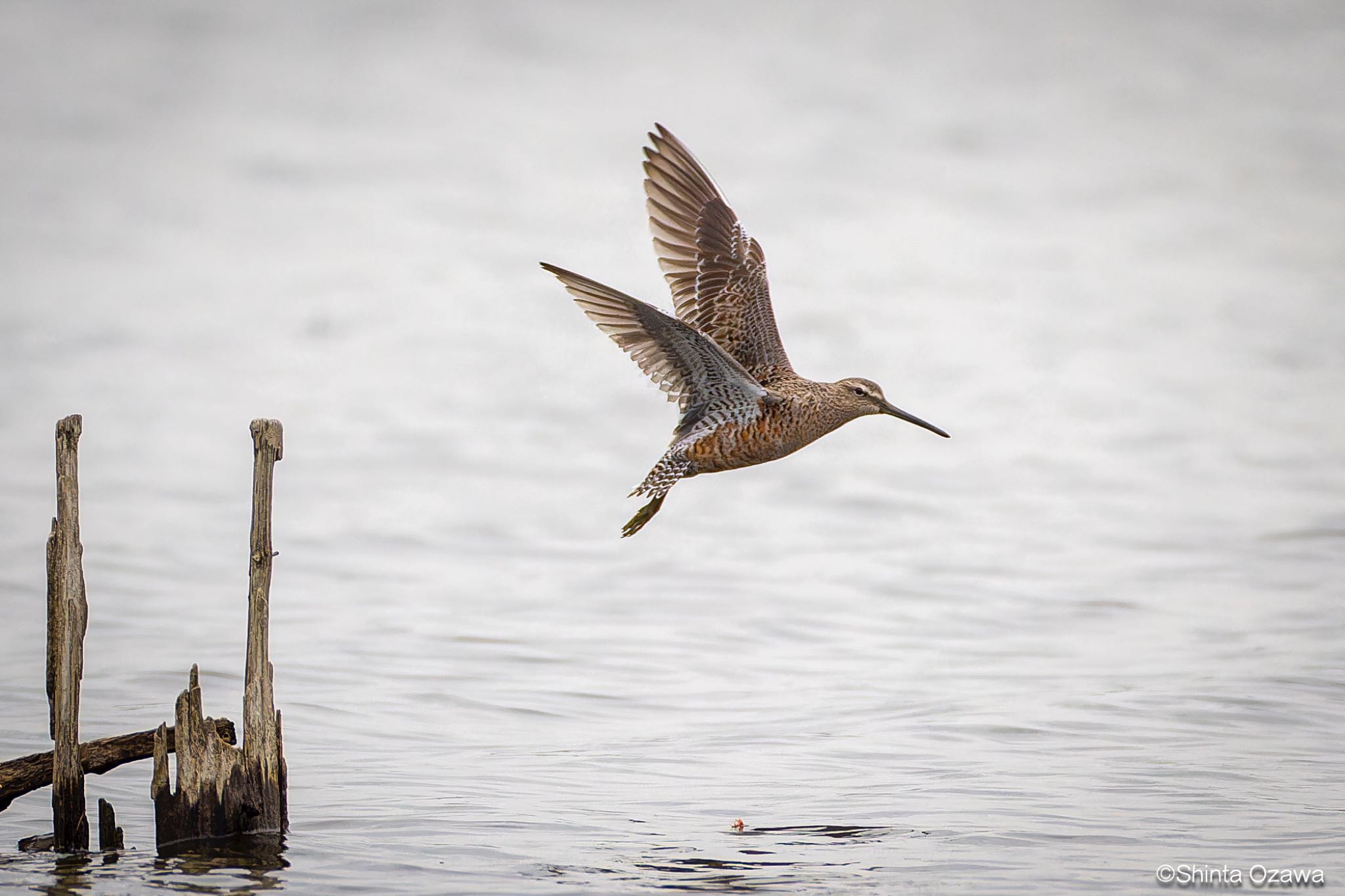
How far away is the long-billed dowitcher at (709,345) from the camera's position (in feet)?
31.4

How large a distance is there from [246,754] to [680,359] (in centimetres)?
333

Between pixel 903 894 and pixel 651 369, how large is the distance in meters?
3.44

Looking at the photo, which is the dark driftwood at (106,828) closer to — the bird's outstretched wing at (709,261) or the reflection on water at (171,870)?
the reflection on water at (171,870)

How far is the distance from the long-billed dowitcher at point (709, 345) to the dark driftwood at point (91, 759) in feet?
9.06

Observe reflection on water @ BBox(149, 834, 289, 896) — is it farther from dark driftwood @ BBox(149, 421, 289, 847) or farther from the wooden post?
the wooden post

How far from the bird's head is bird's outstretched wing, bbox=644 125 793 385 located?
16.7 inches

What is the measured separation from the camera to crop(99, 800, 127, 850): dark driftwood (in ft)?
30.1

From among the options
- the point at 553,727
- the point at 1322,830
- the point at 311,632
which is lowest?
the point at 1322,830

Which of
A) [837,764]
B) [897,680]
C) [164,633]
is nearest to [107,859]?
[837,764]

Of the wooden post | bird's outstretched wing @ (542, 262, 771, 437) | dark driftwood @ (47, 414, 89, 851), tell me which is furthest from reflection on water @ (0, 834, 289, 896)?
bird's outstretched wing @ (542, 262, 771, 437)

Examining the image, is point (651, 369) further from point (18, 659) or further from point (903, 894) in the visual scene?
point (18, 659)

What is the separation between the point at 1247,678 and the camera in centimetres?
1814

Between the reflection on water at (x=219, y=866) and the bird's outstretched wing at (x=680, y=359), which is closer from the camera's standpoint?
the reflection on water at (x=219, y=866)

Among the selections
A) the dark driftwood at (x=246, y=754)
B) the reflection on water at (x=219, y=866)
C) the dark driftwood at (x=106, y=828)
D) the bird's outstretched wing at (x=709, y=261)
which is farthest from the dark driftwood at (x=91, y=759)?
the bird's outstretched wing at (x=709, y=261)
